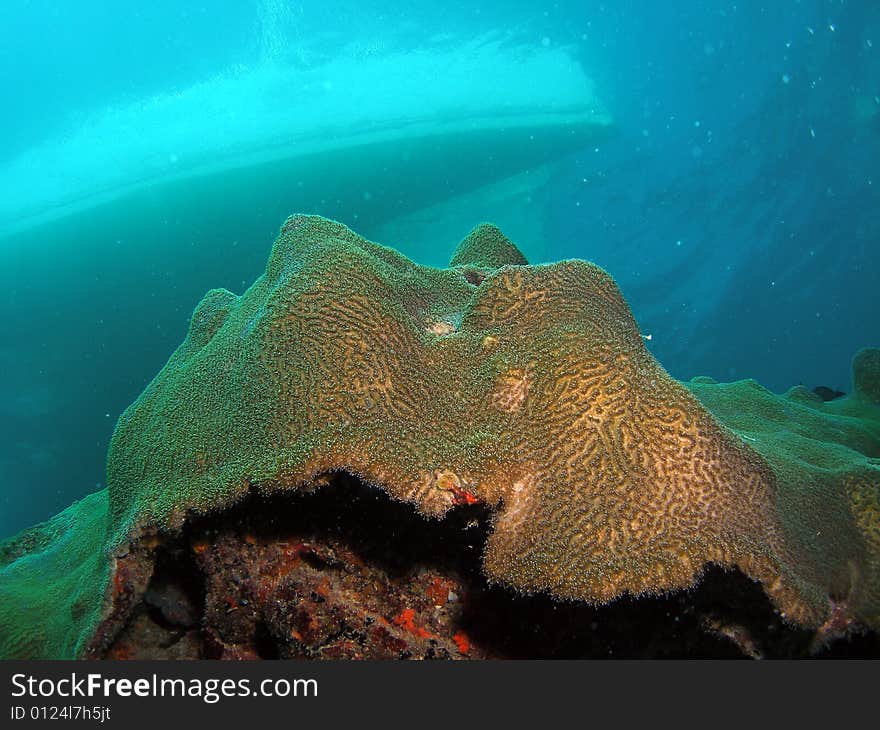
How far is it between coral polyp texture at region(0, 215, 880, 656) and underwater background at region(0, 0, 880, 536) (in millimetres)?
16485

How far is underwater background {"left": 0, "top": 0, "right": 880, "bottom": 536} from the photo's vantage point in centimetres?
1803

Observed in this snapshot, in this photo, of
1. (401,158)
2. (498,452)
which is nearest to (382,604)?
(498,452)

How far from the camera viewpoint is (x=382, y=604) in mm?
3031

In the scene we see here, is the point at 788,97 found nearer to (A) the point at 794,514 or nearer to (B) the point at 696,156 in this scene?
(B) the point at 696,156

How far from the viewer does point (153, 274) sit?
82.4ft

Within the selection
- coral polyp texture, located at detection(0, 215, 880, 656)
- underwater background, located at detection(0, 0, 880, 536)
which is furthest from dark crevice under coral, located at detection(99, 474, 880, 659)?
underwater background, located at detection(0, 0, 880, 536)

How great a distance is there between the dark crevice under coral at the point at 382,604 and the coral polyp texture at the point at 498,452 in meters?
0.25

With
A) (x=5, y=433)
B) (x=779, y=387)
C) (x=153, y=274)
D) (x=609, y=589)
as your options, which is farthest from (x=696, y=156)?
(x=779, y=387)

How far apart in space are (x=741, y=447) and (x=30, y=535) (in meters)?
7.62

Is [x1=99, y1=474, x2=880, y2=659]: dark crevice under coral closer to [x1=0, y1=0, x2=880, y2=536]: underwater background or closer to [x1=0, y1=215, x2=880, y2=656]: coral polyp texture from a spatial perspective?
[x1=0, y1=215, x2=880, y2=656]: coral polyp texture

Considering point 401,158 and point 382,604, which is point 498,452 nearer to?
point 382,604

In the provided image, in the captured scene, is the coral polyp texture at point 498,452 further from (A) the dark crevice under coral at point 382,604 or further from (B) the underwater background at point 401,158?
(B) the underwater background at point 401,158

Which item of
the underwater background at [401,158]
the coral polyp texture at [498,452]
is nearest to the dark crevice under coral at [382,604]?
the coral polyp texture at [498,452]

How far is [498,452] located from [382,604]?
3.91 ft
